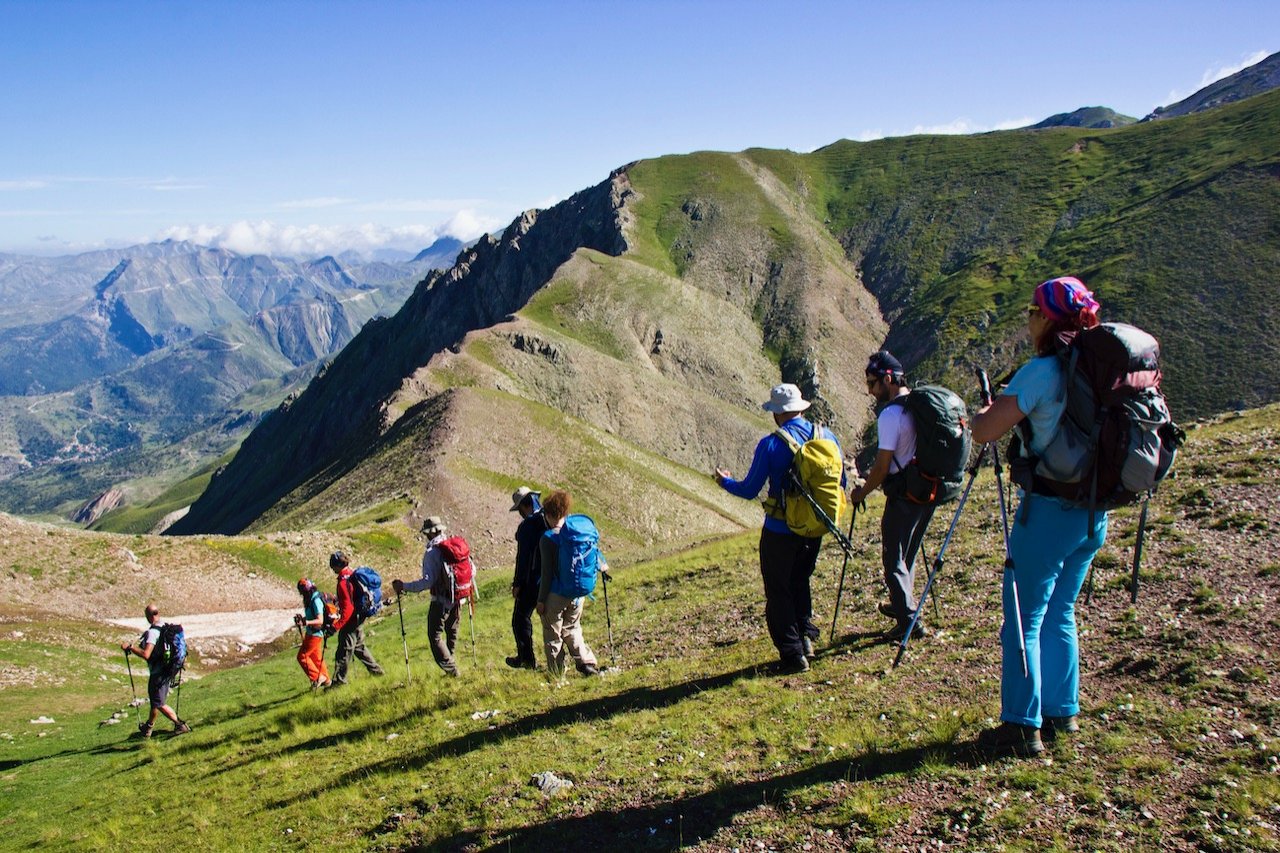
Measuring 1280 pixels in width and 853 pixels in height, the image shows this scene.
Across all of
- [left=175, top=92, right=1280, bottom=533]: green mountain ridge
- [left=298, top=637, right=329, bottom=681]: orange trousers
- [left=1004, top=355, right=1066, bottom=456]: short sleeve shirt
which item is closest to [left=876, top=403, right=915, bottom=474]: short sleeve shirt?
[left=1004, top=355, right=1066, bottom=456]: short sleeve shirt

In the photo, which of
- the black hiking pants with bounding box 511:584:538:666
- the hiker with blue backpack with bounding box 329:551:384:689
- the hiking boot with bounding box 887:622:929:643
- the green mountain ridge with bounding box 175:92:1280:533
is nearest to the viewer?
the hiking boot with bounding box 887:622:929:643

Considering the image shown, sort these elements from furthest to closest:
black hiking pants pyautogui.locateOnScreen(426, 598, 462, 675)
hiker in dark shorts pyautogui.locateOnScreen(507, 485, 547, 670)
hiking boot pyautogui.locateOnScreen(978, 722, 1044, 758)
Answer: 1. black hiking pants pyautogui.locateOnScreen(426, 598, 462, 675)
2. hiker in dark shorts pyautogui.locateOnScreen(507, 485, 547, 670)
3. hiking boot pyautogui.locateOnScreen(978, 722, 1044, 758)

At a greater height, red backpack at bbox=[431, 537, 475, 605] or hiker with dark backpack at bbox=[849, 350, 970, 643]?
hiker with dark backpack at bbox=[849, 350, 970, 643]

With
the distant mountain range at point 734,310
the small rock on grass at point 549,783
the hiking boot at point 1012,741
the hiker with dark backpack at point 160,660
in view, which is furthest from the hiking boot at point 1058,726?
the distant mountain range at point 734,310

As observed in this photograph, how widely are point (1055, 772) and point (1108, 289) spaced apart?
12166 centimetres

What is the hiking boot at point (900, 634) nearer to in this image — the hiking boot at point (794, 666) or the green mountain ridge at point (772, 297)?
the hiking boot at point (794, 666)

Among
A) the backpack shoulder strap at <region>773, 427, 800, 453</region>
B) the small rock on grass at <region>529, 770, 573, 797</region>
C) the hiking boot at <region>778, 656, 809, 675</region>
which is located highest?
the backpack shoulder strap at <region>773, 427, 800, 453</region>

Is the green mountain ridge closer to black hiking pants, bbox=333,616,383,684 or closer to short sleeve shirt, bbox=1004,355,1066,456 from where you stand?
black hiking pants, bbox=333,616,383,684

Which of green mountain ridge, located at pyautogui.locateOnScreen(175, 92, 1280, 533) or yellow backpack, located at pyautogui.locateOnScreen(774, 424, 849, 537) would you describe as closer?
yellow backpack, located at pyautogui.locateOnScreen(774, 424, 849, 537)

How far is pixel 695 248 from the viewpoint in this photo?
15412 cm

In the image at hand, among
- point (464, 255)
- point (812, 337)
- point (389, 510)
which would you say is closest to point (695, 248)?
point (812, 337)

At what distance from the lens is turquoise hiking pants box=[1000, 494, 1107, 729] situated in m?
6.72

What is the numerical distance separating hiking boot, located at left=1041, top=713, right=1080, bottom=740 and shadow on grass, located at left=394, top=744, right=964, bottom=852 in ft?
2.79

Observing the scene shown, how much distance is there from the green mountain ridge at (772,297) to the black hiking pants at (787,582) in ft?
180
